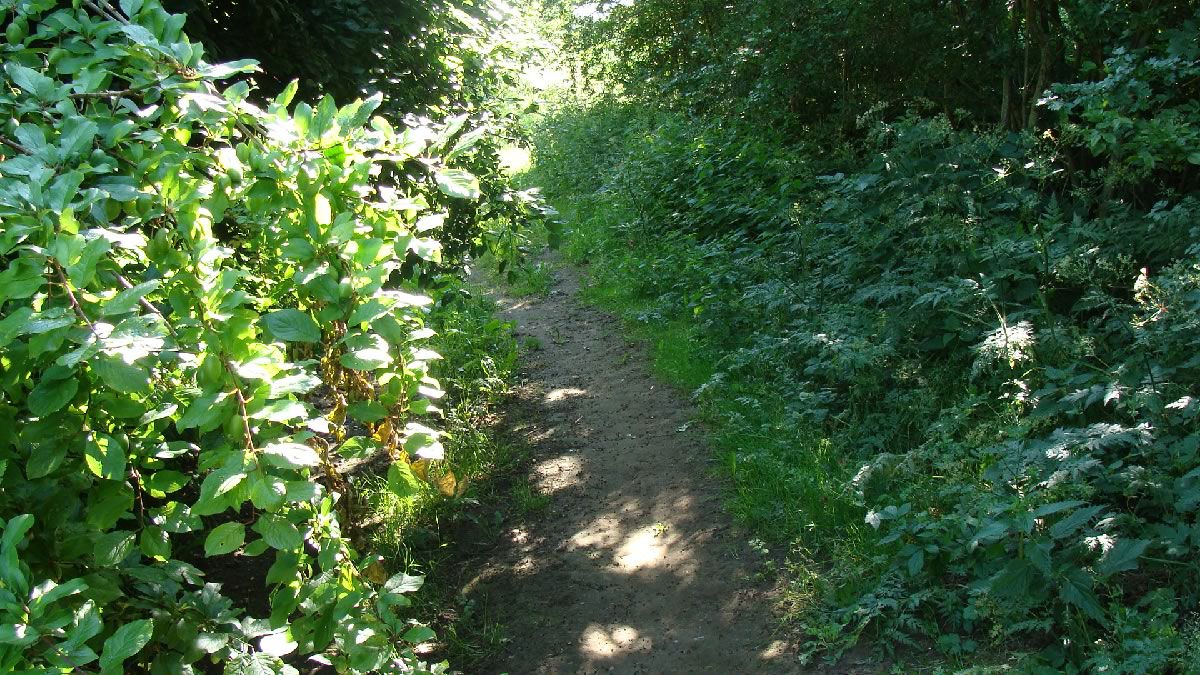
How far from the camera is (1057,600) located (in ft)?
11.3

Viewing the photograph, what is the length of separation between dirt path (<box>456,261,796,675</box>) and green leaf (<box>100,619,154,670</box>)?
2.72 m

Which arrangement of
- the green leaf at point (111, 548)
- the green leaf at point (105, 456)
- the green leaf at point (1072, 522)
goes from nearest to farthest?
the green leaf at point (105, 456) < the green leaf at point (111, 548) < the green leaf at point (1072, 522)

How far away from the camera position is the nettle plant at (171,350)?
172 cm

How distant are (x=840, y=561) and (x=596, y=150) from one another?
45.6 feet

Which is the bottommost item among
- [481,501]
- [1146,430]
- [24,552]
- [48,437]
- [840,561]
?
[481,501]

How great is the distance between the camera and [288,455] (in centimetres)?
178

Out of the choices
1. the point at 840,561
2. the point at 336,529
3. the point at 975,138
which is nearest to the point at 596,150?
the point at 975,138

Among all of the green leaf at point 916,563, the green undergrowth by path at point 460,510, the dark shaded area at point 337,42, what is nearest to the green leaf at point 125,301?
the green undergrowth by path at point 460,510

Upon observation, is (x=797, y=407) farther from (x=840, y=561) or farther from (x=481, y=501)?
(x=481, y=501)

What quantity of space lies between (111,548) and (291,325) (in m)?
0.62

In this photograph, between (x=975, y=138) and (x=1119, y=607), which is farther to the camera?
(x=975, y=138)

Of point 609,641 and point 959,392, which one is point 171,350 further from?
point 959,392

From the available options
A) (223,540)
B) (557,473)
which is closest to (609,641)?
(557,473)

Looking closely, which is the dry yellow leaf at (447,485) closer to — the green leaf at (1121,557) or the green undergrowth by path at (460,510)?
the green undergrowth by path at (460,510)
